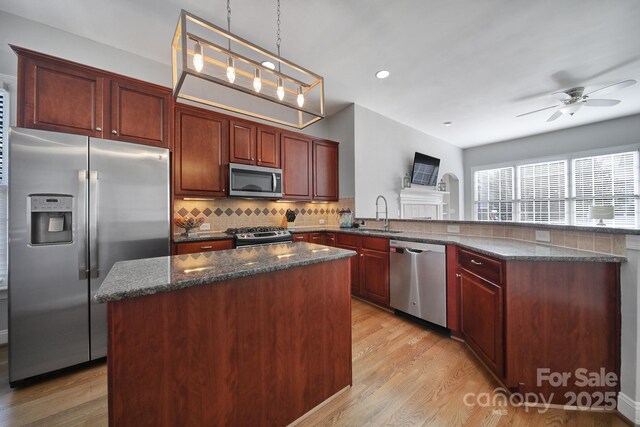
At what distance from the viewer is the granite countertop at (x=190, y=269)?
92 centimetres

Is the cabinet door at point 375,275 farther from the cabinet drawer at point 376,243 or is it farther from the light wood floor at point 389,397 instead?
the light wood floor at point 389,397

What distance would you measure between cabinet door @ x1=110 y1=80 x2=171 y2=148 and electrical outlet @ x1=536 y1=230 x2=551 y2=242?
3472 mm

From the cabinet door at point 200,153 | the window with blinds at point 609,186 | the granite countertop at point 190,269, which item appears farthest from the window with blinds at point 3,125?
the window with blinds at point 609,186

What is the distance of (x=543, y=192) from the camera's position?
5.60 m

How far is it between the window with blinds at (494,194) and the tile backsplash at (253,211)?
464 centimetres

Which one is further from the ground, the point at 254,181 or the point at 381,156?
the point at 381,156

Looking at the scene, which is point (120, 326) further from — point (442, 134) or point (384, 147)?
point (442, 134)

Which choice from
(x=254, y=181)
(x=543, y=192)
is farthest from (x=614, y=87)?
(x=254, y=181)

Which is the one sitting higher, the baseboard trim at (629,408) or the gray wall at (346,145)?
the gray wall at (346,145)

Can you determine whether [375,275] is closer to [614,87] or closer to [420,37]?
[420,37]

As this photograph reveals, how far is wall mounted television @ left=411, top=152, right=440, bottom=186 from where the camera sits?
505cm

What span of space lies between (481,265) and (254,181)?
2.72 metres

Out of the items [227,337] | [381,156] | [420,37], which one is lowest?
[227,337]

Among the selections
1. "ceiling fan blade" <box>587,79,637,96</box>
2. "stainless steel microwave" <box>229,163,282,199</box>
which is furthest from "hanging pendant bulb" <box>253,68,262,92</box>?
"ceiling fan blade" <box>587,79,637,96</box>
